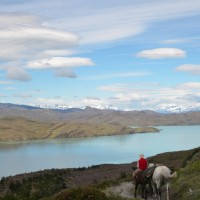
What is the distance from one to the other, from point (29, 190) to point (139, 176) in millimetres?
33881

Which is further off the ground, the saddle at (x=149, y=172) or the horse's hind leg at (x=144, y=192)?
the saddle at (x=149, y=172)

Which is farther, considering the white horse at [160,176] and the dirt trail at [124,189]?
the dirt trail at [124,189]

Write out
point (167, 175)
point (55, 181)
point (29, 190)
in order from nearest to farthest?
point (167, 175)
point (29, 190)
point (55, 181)

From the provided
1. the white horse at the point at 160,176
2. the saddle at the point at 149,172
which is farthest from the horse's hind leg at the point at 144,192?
the white horse at the point at 160,176

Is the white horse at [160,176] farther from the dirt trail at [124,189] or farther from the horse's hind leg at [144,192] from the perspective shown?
Answer: the dirt trail at [124,189]

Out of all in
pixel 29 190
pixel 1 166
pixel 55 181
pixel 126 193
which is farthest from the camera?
pixel 1 166

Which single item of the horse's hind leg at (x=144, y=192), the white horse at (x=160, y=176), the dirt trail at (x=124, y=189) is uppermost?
the white horse at (x=160, y=176)

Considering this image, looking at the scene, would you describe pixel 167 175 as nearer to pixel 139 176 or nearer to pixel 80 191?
pixel 139 176

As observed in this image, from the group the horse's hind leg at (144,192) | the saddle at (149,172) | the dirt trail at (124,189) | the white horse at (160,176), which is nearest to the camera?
the white horse at (160,176)

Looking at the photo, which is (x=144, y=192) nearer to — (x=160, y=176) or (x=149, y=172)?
(x=149, y=172)

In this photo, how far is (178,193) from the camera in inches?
930

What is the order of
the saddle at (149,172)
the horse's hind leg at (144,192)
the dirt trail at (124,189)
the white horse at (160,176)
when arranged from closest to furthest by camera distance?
the white horse at (160,176) < the saddle at (149,172) < the horse's hind leg at (144,192) < the dirt trail at (124,189)

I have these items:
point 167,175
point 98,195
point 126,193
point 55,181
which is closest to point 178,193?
point 167,175

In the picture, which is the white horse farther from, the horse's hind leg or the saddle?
the horse's hind leg
